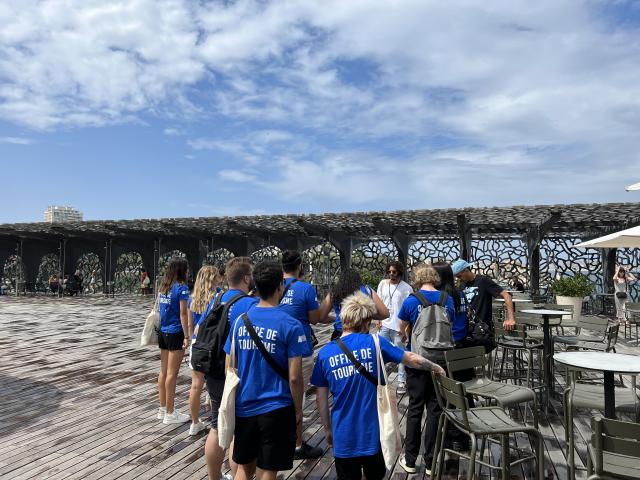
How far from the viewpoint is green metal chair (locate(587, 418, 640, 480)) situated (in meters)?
2.20

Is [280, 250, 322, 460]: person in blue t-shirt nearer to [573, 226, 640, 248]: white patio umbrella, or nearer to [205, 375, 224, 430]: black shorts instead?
[205, 375, 224, 430]: black shorts

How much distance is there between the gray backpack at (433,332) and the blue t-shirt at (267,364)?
131 centimetres

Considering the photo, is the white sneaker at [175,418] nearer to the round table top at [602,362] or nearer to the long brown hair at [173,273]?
the long brown hair at [173,273]

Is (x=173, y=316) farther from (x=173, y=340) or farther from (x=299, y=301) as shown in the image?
(x=299, y=301)

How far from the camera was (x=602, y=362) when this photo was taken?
3.24m

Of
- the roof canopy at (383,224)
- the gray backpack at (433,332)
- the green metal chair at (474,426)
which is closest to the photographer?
the green metal chair at (474,426)

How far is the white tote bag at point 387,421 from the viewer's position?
235 centimetres

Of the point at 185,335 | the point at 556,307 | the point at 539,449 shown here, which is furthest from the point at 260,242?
the point at 539,449

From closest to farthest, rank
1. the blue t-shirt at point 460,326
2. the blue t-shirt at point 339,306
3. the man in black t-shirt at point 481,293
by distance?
the blue t-shirt at point 339,306 → the blue t-shirt at point 460,326 → the man in black t-shirt at point 481,293

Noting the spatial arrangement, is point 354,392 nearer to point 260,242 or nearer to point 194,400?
point 194,400

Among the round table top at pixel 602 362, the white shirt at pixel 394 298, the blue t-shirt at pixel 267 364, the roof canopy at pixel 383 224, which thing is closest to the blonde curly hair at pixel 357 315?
the blue t-shirt at pixel 267 364

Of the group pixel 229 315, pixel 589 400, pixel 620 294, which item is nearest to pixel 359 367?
pixel 229 315

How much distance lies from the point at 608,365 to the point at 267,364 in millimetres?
2185

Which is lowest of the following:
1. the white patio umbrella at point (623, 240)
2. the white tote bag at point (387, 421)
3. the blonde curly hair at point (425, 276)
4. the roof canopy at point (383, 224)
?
the white tote bag at point (387, 421)
